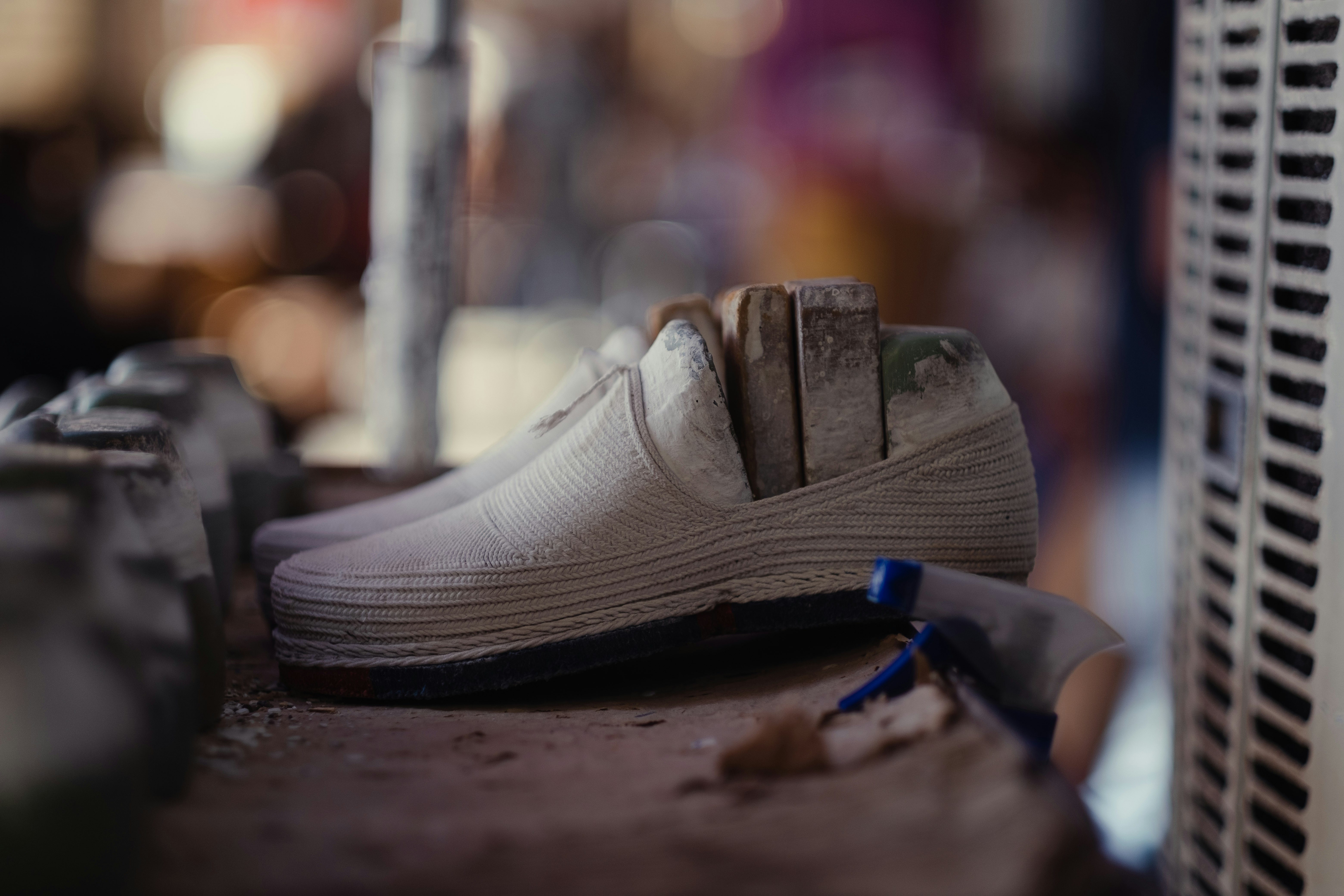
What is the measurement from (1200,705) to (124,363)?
817 mm

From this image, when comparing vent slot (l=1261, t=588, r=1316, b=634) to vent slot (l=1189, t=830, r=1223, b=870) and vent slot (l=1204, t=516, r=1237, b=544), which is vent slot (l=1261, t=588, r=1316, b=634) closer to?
vent slot (l=1204, t=516, r=1237, b=544)

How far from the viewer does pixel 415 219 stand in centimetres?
99

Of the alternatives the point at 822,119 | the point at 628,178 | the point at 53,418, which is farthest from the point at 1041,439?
the point at 53,418

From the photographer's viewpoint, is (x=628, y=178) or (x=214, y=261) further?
(x=628, y=178)

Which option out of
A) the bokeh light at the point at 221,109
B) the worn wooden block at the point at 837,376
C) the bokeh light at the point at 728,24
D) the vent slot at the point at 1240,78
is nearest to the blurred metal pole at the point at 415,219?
the worn wooden block at the point at 837,376

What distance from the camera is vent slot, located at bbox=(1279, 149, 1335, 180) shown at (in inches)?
24.9

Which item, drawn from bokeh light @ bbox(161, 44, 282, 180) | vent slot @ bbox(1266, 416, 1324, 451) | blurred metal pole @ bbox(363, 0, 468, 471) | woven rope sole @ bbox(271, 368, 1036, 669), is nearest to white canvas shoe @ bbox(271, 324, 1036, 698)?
woven rope sole @ bbox(271, 368, 1036, 669)

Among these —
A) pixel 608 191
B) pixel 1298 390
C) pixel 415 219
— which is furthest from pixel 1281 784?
pixel 608 191

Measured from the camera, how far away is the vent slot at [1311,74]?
62 cm

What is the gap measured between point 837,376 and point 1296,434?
301 millimetres

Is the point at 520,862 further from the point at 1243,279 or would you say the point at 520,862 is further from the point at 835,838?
the point at 1243,279

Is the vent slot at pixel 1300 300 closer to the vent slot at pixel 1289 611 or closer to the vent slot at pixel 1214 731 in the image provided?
the vent slot at pixel 1289 611

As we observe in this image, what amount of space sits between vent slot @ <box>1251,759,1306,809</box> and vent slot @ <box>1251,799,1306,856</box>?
0.04 ft

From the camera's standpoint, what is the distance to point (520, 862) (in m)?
0.37
